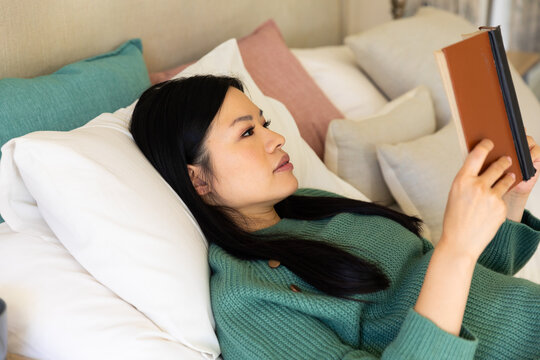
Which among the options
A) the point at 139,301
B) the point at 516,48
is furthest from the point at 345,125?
the point at 516,48

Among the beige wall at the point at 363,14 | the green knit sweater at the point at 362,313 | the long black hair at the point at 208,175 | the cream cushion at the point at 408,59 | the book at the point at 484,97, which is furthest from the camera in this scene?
the beige wall at the point at 363,14

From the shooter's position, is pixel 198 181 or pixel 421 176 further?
pixel 421 176

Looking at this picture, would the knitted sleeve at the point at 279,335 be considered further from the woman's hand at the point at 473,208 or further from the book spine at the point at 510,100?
the book spine at the point at 510,100

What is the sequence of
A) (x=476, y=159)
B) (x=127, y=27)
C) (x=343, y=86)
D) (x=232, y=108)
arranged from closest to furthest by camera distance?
(x=476, y=159) → (x=232, y=108) → (x=127, y=27) → (x=343, y=86)

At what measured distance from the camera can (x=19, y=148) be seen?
37.2 inches

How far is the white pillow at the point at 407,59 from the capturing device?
6.63ft

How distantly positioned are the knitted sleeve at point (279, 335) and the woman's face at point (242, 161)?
0.25 meters

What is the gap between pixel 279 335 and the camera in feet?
3.12

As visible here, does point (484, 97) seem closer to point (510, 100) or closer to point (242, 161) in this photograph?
point (510, 100)

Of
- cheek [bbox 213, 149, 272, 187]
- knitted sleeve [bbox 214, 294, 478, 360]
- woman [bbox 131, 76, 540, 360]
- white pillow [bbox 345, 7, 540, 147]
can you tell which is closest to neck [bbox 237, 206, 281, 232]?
woman [bbox 131, 76, 540, 360]

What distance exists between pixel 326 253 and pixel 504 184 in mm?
333

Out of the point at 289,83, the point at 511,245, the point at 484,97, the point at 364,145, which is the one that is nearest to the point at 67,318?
the point at 484,97

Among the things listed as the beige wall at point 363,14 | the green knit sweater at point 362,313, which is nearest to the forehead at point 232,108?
the green knit sweater at point 362,313

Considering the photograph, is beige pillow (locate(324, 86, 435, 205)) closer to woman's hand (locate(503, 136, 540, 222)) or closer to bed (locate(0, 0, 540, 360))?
bed (locate(0, 0, 540, 360))
